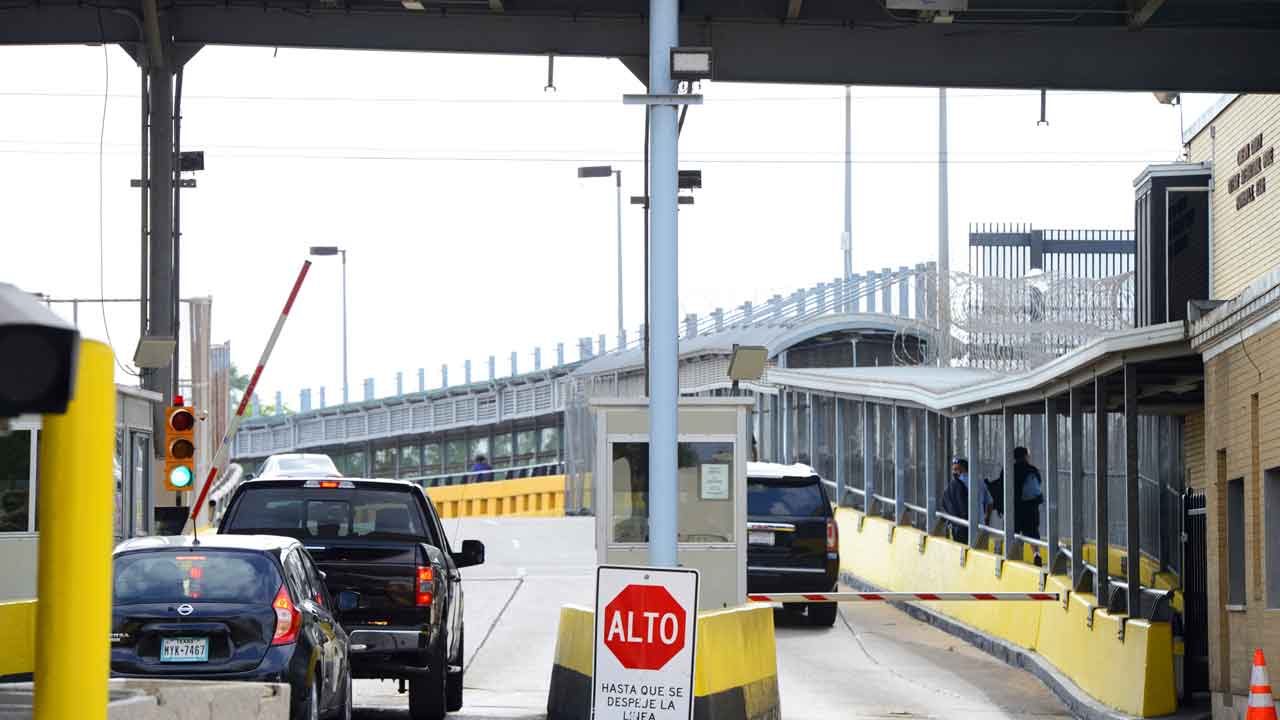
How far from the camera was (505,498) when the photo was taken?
2388 inches

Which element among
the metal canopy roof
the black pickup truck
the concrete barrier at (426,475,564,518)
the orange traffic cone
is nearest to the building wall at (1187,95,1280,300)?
the metal canopy roof

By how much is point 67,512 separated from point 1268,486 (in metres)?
11.5

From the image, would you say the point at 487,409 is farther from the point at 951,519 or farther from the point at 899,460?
the point at 951,519

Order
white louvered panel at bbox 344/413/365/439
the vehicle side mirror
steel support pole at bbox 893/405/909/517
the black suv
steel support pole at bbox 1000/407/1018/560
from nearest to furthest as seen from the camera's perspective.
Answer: the vehicle side mirror
steel support pole at bbox 1000/407/1018/560
the black suv
steel support pole at bbox 893/405/909/517
white louvered panel at bbox 344/413/365/439

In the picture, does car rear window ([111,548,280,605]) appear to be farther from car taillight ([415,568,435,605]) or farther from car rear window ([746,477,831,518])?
car rear window ([746,477,831,518])

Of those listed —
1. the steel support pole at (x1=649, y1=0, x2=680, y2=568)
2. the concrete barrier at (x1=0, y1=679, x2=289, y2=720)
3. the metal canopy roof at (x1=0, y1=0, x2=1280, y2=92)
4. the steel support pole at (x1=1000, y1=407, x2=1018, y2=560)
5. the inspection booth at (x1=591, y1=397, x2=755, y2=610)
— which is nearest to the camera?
the concrete barrier at (x1=0, y1=679, x2=289, y2=720)

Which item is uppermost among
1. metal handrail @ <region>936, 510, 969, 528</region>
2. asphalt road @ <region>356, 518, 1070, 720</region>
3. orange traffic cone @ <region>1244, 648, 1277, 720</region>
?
metal handrail @ <region>936, 510, 969, 528</region>

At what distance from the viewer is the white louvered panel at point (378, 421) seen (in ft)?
238

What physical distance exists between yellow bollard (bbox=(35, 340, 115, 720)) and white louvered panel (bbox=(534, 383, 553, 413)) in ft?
191

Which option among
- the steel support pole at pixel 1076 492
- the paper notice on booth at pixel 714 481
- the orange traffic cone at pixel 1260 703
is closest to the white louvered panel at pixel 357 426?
the steel support pole at pixel 1076 492

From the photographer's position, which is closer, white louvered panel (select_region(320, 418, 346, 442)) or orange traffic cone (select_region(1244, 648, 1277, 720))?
orange traffic cone (select_region(1244, 648, 1277, 720))

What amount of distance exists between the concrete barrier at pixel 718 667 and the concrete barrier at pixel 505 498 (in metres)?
40.2

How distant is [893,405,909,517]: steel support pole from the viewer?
3030 cm

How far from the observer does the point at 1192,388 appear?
20422 mm
